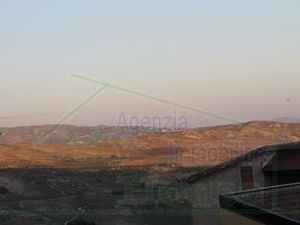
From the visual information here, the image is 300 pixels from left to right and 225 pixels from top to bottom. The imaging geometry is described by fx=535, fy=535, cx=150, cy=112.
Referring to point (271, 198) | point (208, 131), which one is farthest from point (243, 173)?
point (208, 131)

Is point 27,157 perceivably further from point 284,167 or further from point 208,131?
point 284,167

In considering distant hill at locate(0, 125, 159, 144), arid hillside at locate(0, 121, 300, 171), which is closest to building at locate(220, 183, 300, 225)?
arid hillside at locate(0, 121, 300, 171)

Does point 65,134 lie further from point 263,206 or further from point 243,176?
point 263,206

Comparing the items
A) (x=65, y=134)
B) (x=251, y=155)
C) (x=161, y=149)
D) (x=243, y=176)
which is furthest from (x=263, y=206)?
(x=65, y=134)

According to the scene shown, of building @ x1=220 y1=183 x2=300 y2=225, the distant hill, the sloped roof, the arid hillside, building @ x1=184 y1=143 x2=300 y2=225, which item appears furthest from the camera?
the distant hill

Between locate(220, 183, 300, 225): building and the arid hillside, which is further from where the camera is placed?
the arid hillside

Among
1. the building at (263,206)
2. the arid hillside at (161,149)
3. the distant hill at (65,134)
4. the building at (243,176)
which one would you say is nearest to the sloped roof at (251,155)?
the building at (243,176)

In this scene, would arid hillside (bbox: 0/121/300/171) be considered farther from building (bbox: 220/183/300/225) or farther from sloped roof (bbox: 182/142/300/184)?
building (bbox: 220/183/300/225)
